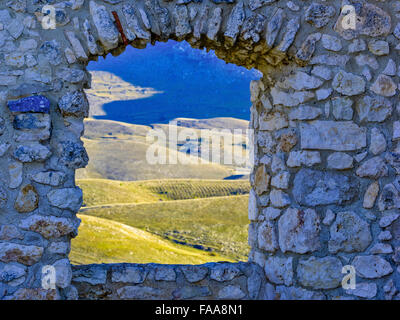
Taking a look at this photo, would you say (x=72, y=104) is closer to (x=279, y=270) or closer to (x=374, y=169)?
(x=279, y=270)

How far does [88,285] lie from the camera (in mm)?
3838

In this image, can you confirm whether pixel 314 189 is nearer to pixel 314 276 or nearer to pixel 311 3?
pixel 314 276

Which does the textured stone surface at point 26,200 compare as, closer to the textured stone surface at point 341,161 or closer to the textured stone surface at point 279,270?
the textured stone surface at point 279,270

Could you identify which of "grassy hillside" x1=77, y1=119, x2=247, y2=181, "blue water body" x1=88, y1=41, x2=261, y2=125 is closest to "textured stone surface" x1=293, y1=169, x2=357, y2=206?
"grassy hillside" x1=77, y1=119, x2=247, y2=181

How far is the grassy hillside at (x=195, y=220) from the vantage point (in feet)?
93.5

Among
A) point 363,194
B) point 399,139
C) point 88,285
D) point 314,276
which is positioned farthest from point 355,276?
point 88,285

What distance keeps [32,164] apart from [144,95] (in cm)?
16770

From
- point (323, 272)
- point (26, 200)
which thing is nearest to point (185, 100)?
point (323, 272)

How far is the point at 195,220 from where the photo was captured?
3334cm

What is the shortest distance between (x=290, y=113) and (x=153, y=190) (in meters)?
45.1

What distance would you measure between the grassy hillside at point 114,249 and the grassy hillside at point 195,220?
4352 mm

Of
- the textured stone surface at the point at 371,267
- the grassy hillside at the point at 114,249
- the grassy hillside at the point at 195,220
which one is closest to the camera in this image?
the textured stone surface at the point at 371,267

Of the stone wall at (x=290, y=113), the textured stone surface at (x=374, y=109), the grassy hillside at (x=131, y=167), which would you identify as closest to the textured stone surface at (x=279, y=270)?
the stone wall at (x=290, y=113)

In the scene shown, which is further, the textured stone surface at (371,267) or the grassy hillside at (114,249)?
the grassy hillside at (114,249)
